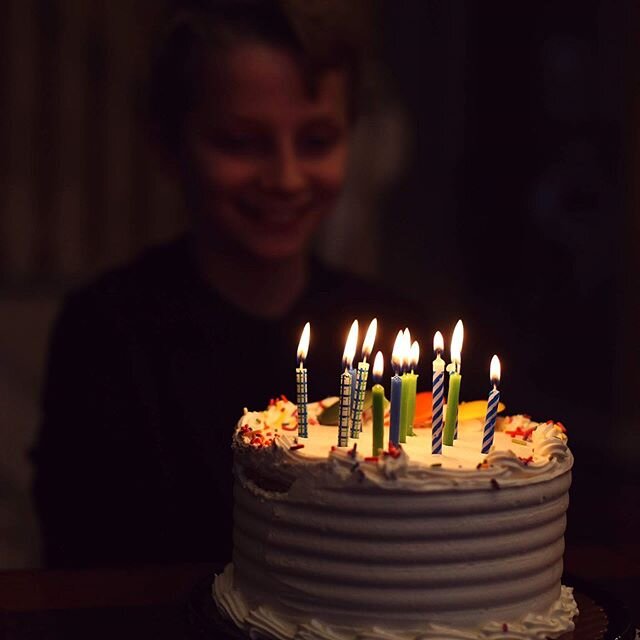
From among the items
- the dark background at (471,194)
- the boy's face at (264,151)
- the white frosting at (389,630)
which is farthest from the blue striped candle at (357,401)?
the boy's face at (264,151)

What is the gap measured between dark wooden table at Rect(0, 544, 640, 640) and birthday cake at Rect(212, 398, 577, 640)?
0.65 feet

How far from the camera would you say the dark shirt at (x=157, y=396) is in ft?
10.6

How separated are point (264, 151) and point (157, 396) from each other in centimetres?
80

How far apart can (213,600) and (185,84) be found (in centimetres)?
176

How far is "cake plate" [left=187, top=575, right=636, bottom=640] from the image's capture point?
5.74 feet

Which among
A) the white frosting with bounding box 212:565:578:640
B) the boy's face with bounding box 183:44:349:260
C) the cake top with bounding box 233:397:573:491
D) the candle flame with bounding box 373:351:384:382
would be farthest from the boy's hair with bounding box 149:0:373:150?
the white frosting with bounding box 212:565:578:640

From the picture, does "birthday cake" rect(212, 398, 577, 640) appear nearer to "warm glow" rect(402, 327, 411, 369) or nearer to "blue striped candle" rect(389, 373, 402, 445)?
"blue striped candle" rect(389, 373, 402, 445)

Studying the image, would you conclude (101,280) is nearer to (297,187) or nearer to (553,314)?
(297,187)

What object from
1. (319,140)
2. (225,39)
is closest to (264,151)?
(319,140)

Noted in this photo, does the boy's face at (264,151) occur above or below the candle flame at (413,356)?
above

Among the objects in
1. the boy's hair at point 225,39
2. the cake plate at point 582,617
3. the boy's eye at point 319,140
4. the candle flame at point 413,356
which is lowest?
the cake plate at point 582,617

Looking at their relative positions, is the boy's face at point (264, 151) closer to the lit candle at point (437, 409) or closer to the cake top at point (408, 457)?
the cake top at point (408, 457)

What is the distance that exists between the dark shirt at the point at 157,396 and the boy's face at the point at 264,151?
16 centimetres

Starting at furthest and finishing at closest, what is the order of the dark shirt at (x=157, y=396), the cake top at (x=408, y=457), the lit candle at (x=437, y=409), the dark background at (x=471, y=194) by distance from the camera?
the dark shirt at (x=157, y=396) → the dark background at (x=471, y=194) → the lit candle at (x=437, y=409) → the cake top at (x=408, y=457)
